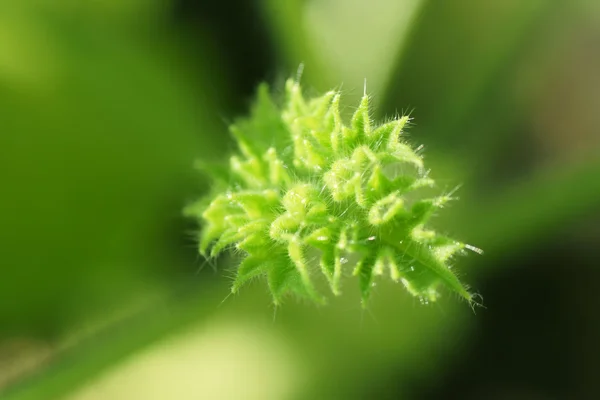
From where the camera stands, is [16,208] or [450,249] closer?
[450,249]

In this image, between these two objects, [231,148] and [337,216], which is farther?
[231,148]

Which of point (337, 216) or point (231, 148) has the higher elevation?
point (231, 148)

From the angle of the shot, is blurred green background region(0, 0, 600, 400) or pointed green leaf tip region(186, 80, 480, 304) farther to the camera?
blurred green background region(0, 0, 600, 400)

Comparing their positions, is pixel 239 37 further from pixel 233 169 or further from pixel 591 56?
pixel 591 56

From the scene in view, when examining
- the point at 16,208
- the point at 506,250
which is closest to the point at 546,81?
the point at 506,250
